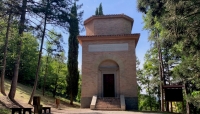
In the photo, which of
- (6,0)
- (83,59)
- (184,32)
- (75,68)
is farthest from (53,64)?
(184,32)

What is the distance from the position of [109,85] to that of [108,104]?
2680 millimetres

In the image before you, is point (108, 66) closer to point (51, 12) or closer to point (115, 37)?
point (115, 37)

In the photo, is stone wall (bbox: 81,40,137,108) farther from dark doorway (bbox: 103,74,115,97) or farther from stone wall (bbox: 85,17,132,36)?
stone wall (bbox: 85,17,132,36)

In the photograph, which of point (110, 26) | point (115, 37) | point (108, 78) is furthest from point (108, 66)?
point (110, 26)

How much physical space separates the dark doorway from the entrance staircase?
1342mm

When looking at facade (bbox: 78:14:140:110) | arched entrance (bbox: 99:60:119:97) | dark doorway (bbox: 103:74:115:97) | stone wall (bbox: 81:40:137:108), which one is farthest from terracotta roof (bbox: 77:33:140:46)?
dark doorway (bbox: 103:74:115:97)

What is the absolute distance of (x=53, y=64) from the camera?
27109 mm

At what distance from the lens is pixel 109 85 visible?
1700 cm

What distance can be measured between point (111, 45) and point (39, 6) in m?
7.05

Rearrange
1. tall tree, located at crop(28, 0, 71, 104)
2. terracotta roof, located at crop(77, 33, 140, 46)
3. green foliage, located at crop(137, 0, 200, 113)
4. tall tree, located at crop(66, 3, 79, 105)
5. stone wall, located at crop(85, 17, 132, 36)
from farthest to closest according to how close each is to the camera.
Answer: tall tree, located at crop(66, 3, 79, 105) → stone wall, located at crop(85, 17, 132, 36) → terracotta roof, located at crop(77, 33, 140, 46) → tall tree, located at crop(28, 0, 71, 104) → green foliage, located at crop(137, 0, 200, 113)

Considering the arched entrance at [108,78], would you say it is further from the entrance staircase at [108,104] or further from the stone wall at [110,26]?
the stone wall at [110,26]

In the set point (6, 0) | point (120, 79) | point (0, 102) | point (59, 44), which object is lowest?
point (0, 102)

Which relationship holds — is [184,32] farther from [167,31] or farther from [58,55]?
[58,55]

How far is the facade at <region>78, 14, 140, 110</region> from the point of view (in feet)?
53.5
